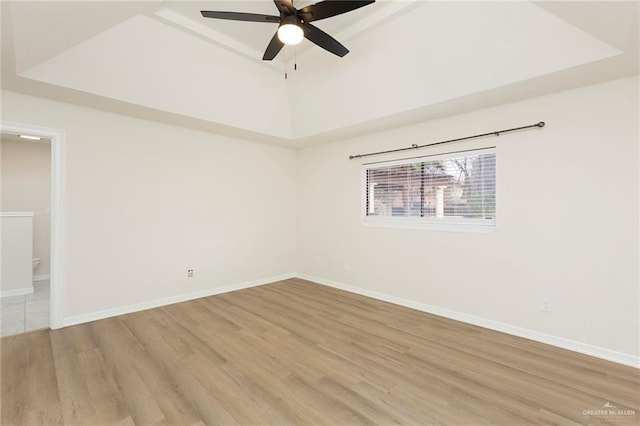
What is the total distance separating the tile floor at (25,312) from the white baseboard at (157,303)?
12.5 inches

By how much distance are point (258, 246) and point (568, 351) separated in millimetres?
4235

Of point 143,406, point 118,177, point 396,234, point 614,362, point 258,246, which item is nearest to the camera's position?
point 143,406

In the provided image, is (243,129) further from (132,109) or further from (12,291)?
(12,291)

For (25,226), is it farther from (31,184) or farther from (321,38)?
(321,38)

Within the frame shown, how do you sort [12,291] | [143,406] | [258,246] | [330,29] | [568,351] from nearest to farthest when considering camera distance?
1. [143,406]
2. [568,351]
3. [330,29]
4. [12,291]
5. [258,246]

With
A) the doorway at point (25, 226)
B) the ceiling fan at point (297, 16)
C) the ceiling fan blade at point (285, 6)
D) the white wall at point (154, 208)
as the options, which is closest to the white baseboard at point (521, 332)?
the white wall at point (154, 208)

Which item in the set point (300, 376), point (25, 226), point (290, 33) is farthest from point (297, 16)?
point (25, 226)

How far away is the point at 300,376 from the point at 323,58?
338cm

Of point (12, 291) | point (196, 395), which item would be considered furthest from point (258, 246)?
point (12, 291)

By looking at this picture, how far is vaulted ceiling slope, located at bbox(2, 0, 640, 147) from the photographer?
2.31 meters

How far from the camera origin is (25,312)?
3.81 metres

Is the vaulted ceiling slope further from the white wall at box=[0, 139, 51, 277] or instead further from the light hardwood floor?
the white wall at box=[0, 139, 51, 277]

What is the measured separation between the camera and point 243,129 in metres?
4.38

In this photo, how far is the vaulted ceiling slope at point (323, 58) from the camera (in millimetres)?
2314
